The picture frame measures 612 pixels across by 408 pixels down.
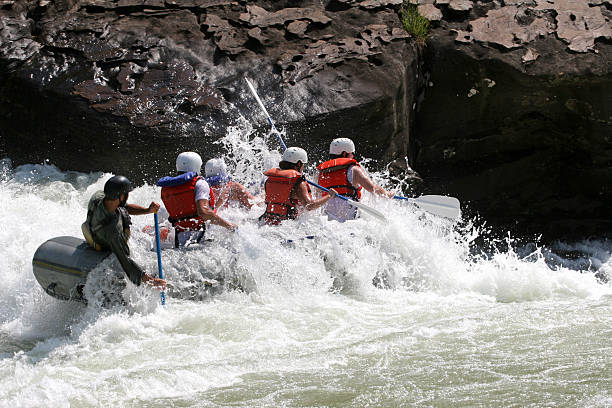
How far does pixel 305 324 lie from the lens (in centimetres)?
596

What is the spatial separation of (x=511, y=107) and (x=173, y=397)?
664 cm

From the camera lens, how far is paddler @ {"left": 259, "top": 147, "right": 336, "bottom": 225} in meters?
7.27

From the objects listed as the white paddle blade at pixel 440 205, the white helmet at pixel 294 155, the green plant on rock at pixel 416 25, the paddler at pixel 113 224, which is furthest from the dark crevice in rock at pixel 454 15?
the paddler at pixel 113 224

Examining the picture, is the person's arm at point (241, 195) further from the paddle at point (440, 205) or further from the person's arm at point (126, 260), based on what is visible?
the person's arm at point (126, 260)

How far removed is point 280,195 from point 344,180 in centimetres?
85

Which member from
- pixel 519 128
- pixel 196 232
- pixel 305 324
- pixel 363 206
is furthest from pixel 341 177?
pixel 519 128

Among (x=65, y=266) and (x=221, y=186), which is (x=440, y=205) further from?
(x=65, y=266)

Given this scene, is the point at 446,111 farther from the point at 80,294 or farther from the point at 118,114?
the point at 80,294

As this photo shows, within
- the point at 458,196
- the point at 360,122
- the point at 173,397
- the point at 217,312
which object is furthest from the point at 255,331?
the point at 458,196

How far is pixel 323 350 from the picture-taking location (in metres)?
5.35

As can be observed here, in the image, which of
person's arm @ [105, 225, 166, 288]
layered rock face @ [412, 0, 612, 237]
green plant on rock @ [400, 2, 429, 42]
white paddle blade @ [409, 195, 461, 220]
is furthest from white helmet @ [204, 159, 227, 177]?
green plant on rock @ [400, 2, 429, 42]

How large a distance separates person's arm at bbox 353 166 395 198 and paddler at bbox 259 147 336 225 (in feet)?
1.76

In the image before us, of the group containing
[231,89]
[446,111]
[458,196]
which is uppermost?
[231,89]

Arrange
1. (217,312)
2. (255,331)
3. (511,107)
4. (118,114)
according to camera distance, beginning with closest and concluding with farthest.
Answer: (255,331) < (217,312) < (118,114) < (511,107)
